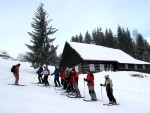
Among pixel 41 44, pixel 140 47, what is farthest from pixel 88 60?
pixel 140 47

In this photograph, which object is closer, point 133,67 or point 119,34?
point 133,67

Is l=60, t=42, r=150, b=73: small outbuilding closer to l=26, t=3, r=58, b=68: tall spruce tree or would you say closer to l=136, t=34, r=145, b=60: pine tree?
l=26, t=3, r=58, b=68: tall spruce tree

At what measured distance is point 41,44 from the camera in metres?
39.0

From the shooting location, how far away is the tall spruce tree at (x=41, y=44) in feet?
121

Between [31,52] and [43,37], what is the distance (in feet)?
12.0

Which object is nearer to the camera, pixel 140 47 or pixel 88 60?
pixel 88 60

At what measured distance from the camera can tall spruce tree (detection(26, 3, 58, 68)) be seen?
121 feet

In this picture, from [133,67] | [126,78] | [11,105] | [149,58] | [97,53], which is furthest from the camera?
[149,58]

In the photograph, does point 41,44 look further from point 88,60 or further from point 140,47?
point 140,47

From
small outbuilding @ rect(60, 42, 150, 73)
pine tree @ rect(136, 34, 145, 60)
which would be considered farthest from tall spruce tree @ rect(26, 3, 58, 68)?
pine tree @ rect(136, 34, 145, 60)

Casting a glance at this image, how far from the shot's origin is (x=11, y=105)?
33.6ft

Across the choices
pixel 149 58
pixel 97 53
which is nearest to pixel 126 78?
pixel 97 53

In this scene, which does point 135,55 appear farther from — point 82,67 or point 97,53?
point 82,67

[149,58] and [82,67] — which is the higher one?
[149,58]
